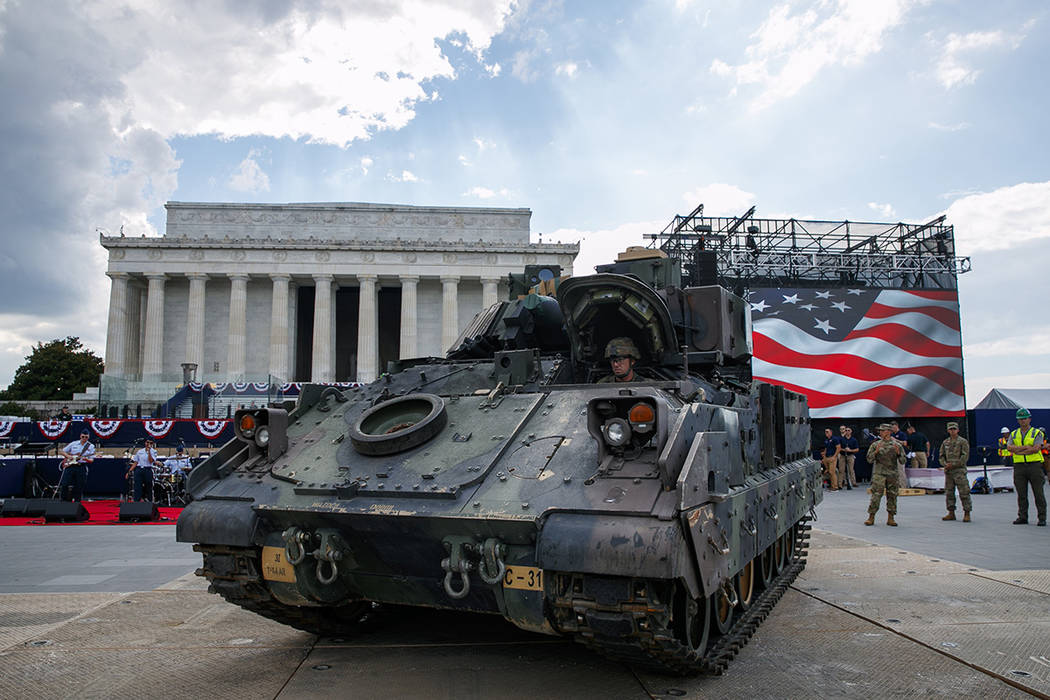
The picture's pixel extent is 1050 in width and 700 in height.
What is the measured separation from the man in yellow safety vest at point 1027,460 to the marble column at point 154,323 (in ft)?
160

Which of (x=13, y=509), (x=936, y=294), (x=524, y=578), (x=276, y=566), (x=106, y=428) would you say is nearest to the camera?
(x=524, y=578)

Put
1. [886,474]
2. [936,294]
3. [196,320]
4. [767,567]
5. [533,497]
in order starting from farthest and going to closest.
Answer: [196,320], [936,294], [886,474], [767,567], [533,497]

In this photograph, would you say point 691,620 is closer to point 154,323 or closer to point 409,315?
point 409,315

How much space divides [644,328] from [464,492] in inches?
97.3

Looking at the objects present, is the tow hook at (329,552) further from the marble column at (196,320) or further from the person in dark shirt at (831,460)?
the marble column at (196,320)

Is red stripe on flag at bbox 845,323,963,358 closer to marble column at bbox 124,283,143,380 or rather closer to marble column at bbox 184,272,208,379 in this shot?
marble column at bbox 184,272,208,379

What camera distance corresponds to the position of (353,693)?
4910mm

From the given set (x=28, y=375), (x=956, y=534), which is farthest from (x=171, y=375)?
(x=956, y=534)

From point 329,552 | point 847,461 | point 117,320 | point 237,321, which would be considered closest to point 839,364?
point 847,461

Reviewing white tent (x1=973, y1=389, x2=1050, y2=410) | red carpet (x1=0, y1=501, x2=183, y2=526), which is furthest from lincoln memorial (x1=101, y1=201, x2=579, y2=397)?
red carpet (x1=0, y1=501, x2=183, y2=526)

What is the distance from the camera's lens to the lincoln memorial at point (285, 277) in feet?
166

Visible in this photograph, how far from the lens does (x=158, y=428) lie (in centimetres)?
2450

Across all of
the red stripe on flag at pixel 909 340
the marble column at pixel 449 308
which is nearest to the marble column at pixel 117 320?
the marble column at pixel 449 308

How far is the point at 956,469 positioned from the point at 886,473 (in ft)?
4.11
